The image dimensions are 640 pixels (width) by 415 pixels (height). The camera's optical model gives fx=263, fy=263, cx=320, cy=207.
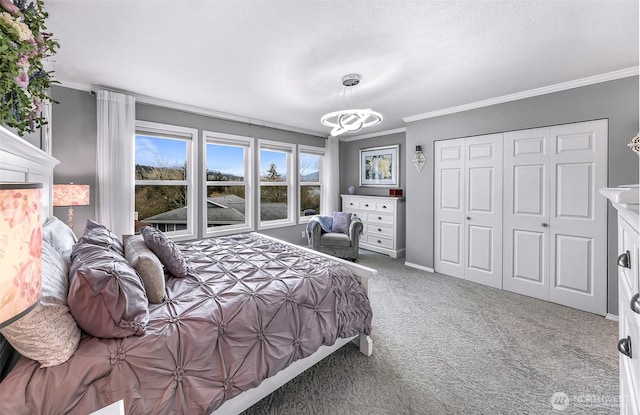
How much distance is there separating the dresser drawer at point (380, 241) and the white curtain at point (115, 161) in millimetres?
4044

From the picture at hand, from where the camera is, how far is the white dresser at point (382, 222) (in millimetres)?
5014

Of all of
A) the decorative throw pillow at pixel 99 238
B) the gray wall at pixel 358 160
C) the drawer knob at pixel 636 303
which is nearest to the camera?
the drawer knob at pixel 636 303

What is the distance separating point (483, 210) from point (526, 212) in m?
0.48

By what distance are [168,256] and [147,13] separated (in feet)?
5.47

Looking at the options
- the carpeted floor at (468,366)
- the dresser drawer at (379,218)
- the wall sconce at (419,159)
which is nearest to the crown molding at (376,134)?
the wall sconce at (419,159)

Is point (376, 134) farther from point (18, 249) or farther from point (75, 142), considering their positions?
point (18, 249)

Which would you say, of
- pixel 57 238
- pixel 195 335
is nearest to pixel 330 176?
pixel 57 238

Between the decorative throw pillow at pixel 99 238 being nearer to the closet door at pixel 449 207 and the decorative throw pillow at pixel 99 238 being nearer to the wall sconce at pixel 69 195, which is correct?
the wall sconce at pixel 69 195

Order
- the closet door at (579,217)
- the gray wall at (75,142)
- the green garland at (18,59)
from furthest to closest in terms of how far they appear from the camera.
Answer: the gray wall at (75,142) → the closet door at (579,217) → the green garland at (18,59)

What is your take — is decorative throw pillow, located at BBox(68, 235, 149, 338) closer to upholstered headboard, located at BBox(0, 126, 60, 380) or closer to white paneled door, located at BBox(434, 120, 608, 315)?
upholstered headboard, located at BBox(0, 126, 60, 380)

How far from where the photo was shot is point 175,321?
1.32 metres

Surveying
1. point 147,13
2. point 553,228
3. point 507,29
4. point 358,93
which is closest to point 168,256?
point 147,13

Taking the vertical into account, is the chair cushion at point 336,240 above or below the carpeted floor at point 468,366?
above

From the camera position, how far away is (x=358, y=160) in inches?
238
